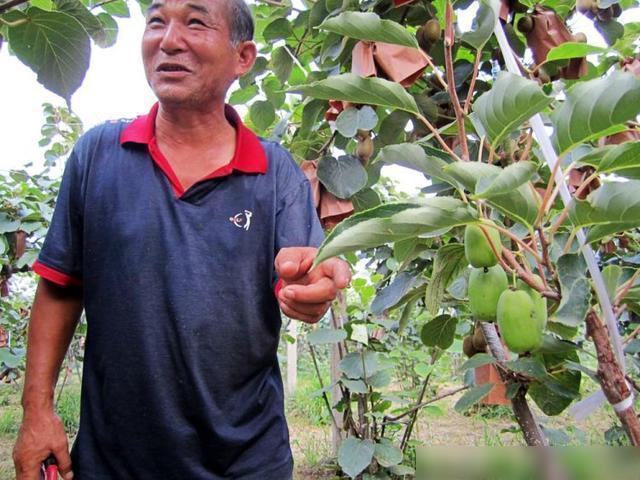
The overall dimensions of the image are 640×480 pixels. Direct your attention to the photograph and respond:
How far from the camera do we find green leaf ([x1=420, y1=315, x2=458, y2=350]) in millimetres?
1271

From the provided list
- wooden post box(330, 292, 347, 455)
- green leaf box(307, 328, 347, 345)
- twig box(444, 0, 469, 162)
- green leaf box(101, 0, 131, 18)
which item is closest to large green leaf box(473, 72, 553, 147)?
twig box(444, 0, 469, 162)

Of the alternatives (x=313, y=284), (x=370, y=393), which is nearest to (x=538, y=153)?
(x=313, y=284)

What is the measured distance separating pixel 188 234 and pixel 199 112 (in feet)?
0.73

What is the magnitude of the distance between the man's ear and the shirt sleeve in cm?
34

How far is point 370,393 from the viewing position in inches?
84.3

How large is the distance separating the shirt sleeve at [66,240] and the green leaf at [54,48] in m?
0.18

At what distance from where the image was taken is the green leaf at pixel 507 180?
516mm

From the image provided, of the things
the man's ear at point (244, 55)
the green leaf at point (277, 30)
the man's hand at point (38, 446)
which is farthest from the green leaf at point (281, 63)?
the man's hand at point (38, 446)

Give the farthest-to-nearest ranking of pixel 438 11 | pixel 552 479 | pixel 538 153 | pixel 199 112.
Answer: pixel 438 11 < pixel 199 112 < pixel 538 153 < pixel 552 479

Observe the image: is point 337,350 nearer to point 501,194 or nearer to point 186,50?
point 186,50

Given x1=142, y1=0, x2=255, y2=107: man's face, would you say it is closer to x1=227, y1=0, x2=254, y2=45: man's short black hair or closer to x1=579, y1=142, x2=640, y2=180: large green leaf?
x1=227, y1=0, x2=254, y2=45: man's short black hair

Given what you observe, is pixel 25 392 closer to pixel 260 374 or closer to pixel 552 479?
pixel 260 374

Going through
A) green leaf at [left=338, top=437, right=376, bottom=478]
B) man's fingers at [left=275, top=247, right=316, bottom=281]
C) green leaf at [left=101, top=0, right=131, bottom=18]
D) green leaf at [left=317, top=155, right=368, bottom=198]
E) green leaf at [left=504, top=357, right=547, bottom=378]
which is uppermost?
green leaf at [left=101, top=0, right=131, bottom=18]

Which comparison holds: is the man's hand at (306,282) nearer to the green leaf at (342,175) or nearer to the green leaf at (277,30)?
the green leaf at (342,175)
